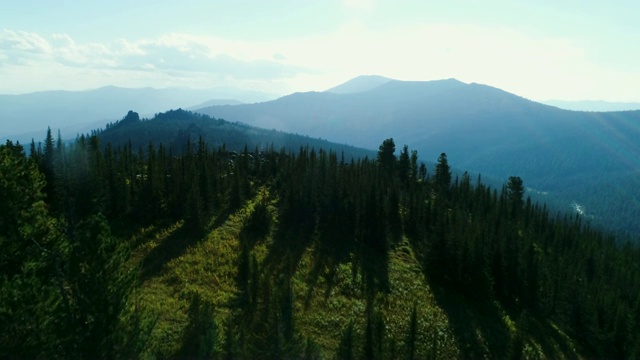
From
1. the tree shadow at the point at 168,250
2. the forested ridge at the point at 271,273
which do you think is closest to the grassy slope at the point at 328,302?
the tree shadow at the point at 168,250

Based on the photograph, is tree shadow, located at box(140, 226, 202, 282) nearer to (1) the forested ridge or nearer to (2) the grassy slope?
(2) the grassy slope

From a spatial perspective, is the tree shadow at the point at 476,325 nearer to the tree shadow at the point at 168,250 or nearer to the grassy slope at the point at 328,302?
the grassy slope at the point at 328,302

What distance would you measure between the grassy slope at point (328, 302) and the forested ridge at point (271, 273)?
0.32m

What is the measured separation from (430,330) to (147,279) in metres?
39.5

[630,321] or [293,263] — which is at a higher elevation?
[293,263]

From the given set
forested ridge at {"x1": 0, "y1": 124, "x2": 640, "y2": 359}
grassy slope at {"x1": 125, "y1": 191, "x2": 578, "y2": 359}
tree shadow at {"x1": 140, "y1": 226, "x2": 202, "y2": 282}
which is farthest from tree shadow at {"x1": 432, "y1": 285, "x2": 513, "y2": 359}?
tree shadow at {"x1": 140, "y1": 226, "x2": 202, "y2": 282}

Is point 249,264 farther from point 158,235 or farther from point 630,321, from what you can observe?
point 630,321

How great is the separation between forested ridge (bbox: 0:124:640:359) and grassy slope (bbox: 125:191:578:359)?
0.32m

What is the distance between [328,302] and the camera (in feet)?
201

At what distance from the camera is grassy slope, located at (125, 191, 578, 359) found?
2023 inches

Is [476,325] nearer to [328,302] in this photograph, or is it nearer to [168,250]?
[328,302]

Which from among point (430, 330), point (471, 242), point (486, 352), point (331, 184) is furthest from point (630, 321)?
point (331, 184)

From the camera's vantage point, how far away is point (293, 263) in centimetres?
7225

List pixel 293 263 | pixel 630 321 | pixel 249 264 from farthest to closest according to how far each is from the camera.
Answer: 1. pixel 630 321
2. pixel 293 263
3. pixel 249 264
